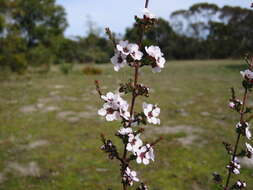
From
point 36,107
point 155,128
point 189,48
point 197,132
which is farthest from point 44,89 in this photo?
point 189,48

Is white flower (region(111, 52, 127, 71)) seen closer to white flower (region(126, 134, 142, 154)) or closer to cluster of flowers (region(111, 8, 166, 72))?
cluster of flowers (region(111, 8, 166, 72))

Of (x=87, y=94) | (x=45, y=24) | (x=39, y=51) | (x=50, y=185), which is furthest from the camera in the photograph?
(x=45, y=24)

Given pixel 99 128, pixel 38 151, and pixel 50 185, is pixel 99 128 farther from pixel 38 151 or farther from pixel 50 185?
pixel 50 185

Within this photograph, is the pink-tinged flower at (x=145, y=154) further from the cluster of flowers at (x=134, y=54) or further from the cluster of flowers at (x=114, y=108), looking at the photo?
the cluster of flowers at (x=134, y=54)

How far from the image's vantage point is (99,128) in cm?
1034

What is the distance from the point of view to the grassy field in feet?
21.8

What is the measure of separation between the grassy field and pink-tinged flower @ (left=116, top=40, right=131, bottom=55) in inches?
185

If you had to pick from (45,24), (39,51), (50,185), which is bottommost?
(50,185)

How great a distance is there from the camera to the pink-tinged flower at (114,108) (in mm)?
2125

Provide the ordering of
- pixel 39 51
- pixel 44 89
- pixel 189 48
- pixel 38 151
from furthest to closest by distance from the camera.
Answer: pixel 189 48 → pixel 39 51 → pixel 44 89 → pixel 38 151

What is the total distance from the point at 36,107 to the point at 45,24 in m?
34.6

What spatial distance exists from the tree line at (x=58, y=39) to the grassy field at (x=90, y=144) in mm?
7632

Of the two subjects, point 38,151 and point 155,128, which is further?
point 155,128

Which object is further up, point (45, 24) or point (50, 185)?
point (45, 24)
